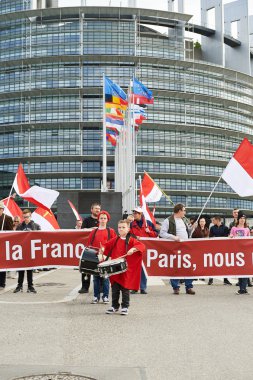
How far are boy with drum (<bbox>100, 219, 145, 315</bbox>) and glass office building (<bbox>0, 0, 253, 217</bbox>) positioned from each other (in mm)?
58118

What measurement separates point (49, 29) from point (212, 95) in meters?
22.9

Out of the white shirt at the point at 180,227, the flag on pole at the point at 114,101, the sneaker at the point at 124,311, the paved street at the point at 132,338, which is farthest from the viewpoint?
the flag on pole at the point at 114,101

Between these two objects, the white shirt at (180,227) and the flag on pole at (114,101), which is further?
the flag on pole at (114,101)

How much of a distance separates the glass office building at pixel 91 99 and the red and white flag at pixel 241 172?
54.3m

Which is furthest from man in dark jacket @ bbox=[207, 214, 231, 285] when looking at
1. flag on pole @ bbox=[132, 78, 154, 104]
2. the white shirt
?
flag on pole @ bbox=[132, 78, 154, 104]

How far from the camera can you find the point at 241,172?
12.4 meters

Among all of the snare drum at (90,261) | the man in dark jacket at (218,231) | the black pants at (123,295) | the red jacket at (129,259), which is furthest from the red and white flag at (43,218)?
the black pants at (123,295)

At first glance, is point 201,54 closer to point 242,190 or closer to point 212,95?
point 212,95

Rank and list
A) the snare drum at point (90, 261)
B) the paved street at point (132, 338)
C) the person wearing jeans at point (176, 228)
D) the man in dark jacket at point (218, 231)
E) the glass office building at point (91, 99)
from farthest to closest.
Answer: the glass office building at point (91, 99), the man in dark jacket at point (218, 231), the person wearing jeans at point (176, 228), the snare drum at point (90, 261), the paved street at point (132, 338)

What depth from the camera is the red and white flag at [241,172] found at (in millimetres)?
12328

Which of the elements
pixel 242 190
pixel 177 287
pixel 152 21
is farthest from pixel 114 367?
pixel 152 21

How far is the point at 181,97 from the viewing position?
71.6 meters

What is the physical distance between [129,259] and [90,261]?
29.1 inches

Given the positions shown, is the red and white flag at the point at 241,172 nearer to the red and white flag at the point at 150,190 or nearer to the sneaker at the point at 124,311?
the sneaker at the point at 124,311
